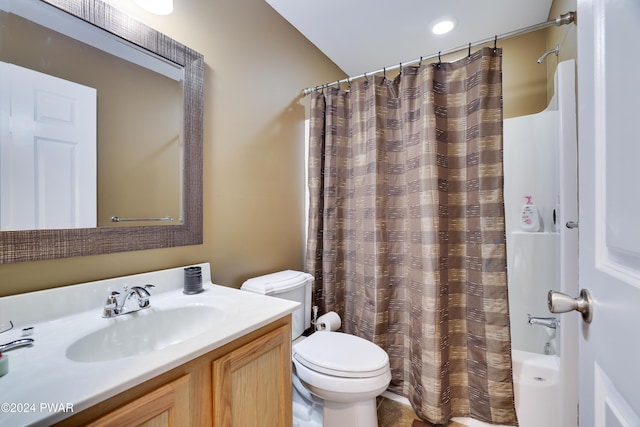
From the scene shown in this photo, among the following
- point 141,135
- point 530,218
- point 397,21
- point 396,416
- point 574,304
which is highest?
point 397,21

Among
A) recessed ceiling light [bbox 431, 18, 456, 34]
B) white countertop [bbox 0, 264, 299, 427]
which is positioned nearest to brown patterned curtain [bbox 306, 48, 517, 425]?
recessed ceiling light [bbox 431, 18, 456, 34]

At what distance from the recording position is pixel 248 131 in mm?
1584

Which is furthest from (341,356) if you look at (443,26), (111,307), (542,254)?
(443,26)

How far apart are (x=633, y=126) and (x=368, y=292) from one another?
1463 millimetres

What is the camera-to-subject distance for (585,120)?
534 mm

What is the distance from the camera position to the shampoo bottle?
181cm

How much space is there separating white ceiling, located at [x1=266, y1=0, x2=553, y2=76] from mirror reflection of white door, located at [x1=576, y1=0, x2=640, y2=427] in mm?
1467

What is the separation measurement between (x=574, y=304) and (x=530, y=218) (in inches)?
62.4

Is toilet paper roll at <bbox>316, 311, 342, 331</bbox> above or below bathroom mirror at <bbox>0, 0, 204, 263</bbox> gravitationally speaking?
below

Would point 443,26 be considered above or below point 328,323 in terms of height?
above

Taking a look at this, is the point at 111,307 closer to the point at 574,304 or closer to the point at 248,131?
the point at 248,131

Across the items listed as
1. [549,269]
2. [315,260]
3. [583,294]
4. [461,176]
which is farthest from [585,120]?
[549,269]

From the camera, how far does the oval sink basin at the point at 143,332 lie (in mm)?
821

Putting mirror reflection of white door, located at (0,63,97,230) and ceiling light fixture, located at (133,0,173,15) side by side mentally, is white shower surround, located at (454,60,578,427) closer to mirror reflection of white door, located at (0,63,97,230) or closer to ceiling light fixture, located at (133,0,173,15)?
ceiling light fixture, located at (133,0,173,15)
